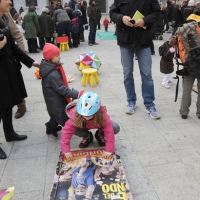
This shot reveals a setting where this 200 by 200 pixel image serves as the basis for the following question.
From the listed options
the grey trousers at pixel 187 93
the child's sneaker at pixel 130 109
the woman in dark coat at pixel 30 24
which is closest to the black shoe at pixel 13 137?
the child's sneaker at pixel 130 109

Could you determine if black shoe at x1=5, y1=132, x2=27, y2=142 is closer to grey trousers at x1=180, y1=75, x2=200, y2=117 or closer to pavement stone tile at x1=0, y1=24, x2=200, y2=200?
pavement stone tile at x1=0, y1=24, x2=200, y2=200

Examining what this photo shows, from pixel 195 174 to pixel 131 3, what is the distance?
7.11 feet

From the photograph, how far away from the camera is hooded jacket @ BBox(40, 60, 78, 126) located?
2635 mm

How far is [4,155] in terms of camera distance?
2740mm

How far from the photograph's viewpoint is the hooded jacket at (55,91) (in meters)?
2.63

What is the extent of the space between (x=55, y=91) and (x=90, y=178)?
1.03 m

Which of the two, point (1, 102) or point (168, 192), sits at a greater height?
point (1, 102)

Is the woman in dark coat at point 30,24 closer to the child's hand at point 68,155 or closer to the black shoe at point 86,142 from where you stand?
the black shoe at point 86,142

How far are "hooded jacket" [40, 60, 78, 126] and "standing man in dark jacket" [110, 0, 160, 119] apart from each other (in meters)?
1.09

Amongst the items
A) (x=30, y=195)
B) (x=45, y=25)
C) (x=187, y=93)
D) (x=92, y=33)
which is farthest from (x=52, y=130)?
(x=92, y=33)

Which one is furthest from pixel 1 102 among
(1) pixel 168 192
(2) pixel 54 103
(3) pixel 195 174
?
(3) pixel 195 174

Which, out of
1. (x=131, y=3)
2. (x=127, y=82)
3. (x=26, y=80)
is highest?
(x=131, y=3)

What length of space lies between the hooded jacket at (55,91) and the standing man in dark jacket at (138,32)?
1093 mm

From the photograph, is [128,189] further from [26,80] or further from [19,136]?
[26,80]
